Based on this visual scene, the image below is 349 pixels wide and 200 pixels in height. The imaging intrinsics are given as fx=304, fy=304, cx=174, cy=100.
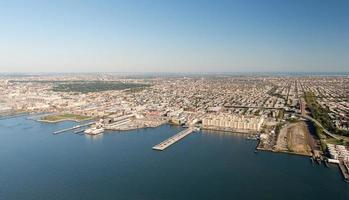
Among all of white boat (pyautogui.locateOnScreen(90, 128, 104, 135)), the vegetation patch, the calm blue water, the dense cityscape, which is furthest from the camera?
→ white boat (pyautogui.locateOnScreen(90, 128, 104, 135))

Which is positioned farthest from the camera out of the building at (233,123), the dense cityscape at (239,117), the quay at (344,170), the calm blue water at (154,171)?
the building at (233,123)

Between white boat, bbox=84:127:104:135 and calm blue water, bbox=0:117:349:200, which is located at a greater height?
white boat, bbox=84:127:104:135

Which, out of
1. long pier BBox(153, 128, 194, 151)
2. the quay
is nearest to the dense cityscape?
the quay

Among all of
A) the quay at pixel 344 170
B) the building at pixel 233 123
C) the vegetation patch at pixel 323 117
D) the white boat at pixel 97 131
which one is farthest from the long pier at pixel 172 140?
the vegetation patch at pixel 323 117

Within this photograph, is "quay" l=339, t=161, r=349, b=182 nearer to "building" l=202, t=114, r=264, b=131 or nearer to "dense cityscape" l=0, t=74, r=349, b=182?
"dense cityscape" l=0, t=74, r=349, b=182

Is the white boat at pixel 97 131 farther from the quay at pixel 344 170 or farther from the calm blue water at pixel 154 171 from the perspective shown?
the quay at pixel 344 170

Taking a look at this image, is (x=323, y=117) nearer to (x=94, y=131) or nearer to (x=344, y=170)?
(x=344, y=170)

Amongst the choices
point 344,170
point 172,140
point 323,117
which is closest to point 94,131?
point 172,140
